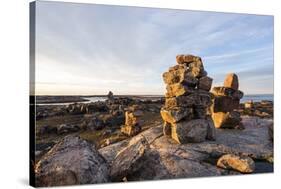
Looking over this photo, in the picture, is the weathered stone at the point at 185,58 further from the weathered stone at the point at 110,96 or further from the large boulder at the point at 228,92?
the weathered stone at the point at 110,96

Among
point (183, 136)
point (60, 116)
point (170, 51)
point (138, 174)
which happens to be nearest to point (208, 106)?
point (183, 136)

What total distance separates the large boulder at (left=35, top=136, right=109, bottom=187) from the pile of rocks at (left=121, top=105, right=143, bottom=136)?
0.78 meters

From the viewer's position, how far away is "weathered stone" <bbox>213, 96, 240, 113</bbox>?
29.1ft

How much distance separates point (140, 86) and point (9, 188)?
8.21ft

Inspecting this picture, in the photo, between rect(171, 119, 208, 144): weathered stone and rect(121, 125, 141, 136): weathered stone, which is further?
A: rect(171, 119, 208, 144): weathered stone

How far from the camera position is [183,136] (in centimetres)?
784

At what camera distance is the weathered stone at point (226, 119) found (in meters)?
8.83

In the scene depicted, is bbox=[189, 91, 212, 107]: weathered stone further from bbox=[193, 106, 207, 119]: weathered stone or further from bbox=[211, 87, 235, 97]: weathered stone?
bbox=[211, 87, 235, 97]: weathered stone

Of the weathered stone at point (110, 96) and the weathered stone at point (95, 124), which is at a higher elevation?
the weathered stone at point (110, 96)

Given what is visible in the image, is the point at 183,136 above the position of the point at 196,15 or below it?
below

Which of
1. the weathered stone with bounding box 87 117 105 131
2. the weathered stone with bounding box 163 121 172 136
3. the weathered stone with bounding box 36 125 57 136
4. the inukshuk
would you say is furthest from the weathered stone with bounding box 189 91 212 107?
the weathered stone with bounding box 36 125 57 136

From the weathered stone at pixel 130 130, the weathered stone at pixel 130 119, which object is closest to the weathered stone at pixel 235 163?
the weathered stone at pixel 130 130

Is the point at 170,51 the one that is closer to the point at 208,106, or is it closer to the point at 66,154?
the point at 208,106

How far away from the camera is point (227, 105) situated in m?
9.05
